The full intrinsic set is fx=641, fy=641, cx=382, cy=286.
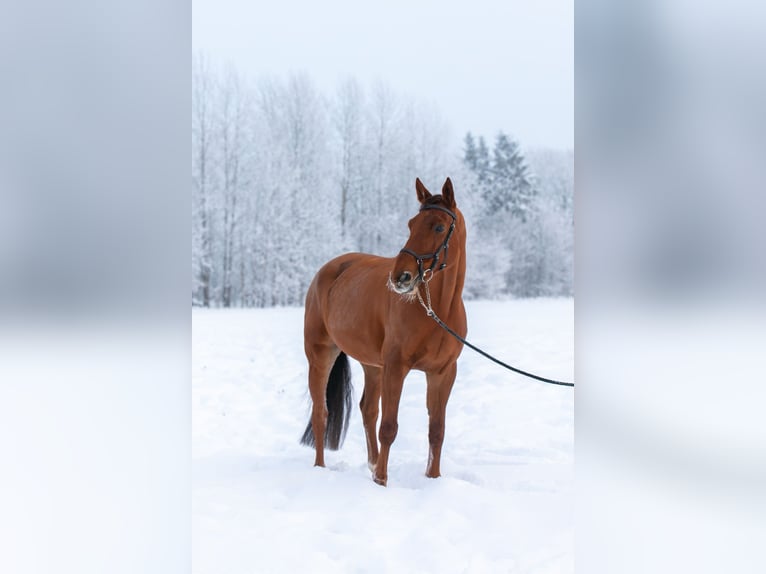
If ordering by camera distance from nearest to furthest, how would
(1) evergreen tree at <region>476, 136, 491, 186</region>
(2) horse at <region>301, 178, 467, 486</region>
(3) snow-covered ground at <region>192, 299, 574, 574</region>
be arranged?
(3) snow-covered ground at <region>192, 299, 574, 574</region>
(2) horse at <region>301, 178, 467, 486</region>
(1) evergreen tree at <region>476, 136, 491, 186</region>

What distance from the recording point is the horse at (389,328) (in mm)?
3191

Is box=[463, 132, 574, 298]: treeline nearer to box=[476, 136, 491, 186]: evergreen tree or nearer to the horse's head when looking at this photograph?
box=[476, 136, 491, 186]: evergreen tree

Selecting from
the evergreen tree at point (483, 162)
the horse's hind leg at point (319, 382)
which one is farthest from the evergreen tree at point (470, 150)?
the horse's hind leg at point (319, 382)

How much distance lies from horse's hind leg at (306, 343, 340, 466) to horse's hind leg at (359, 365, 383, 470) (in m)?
0.26

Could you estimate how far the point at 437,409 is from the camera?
3580 mm

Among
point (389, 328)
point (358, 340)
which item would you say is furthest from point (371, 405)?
point (389, 328)

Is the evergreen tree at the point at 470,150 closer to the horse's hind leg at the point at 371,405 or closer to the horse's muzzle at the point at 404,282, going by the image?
the horse's hind leg at the point at 371,405

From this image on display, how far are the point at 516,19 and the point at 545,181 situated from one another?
6322 mm

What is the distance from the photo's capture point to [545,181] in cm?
2577

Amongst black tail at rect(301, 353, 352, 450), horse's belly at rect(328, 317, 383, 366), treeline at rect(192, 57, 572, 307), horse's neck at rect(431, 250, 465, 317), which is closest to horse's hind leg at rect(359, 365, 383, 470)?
black tail at rect(301, 353, 352, 450)

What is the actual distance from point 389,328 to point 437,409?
1.79ft

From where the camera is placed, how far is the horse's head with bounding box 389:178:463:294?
121 inches

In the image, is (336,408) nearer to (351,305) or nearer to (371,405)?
(371,405)
